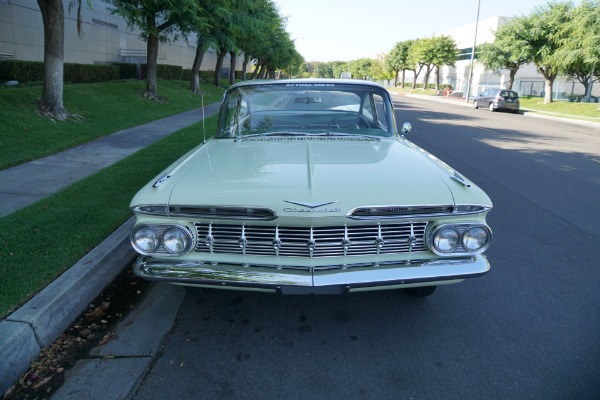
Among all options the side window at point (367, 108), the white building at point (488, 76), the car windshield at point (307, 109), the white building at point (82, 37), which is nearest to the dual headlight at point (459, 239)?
the car windshield at point (307, 109)

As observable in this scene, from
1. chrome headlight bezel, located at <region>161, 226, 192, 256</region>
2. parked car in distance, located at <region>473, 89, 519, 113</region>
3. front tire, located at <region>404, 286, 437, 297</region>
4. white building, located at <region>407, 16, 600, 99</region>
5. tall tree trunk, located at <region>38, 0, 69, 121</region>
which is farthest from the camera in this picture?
white building, located at <region>407, 16, 600, 99</region>

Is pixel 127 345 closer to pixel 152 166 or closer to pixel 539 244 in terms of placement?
pixel 539 244

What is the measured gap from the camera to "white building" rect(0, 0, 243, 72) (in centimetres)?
1716

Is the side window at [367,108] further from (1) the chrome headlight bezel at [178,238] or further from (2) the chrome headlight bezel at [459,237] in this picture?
(1) the chrome headlight bezel at [178,238]

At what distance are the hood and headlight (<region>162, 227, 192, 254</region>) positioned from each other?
0.63 feet

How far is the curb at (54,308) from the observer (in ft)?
8.46

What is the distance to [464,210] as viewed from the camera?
269 centimetres

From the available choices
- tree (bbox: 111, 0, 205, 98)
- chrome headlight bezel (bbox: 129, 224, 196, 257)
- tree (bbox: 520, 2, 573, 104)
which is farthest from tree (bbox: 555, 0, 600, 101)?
chrome headlight bezel (bbox: 129, 224, 196, 257)

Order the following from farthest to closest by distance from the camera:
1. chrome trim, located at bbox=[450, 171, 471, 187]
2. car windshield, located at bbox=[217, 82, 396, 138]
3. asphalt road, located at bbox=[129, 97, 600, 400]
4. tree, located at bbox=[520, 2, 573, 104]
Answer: tree, located at bbox=[520, 2, 573, 104] → car windshield, located at bbox=[217, 82, 396, 138] → chrome trim, located at bbox=[450, 171, 471, 187] → asphalt road, located at bbox=[129, 97, 600, 400]

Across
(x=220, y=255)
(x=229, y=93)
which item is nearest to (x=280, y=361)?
(x=220, y=255)

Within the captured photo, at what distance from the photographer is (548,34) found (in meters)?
Result: 31.4

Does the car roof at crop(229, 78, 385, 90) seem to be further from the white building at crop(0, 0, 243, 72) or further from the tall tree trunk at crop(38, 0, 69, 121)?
the white building at crop(0, 0, 243, 72)

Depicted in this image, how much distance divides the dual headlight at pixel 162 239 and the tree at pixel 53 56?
9381mm

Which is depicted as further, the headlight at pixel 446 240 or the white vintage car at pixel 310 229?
the headlight at pixel 446 240
